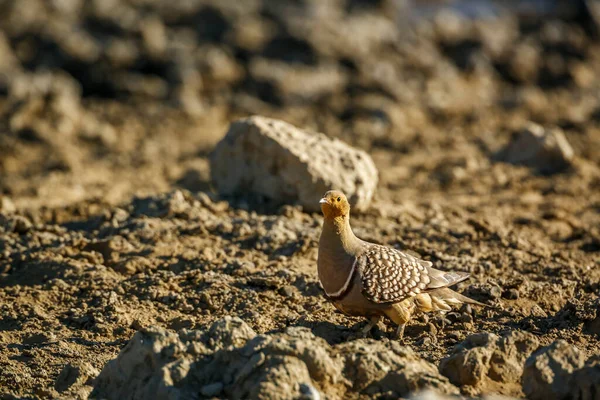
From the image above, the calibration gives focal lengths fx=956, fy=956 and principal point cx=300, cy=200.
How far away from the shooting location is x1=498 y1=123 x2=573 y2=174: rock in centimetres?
1210

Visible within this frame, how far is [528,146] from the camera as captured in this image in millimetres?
12320

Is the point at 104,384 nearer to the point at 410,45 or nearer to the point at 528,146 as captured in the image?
the point at 528,146

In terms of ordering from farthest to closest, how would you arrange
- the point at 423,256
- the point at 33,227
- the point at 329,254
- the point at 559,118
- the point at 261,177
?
the point at 559,118 → the point at 261,177 → the point at 33,227 → the point at 423,256 → the point at 329,254

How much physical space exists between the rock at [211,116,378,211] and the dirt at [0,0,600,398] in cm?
21

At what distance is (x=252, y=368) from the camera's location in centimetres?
480

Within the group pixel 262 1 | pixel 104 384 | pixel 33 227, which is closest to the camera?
pixel 104 384

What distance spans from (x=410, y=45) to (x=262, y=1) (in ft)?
13.0

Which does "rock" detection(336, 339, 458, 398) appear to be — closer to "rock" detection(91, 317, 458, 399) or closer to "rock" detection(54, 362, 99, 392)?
"rock" detection(91, 317, 458, 399)

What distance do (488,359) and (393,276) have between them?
911 mm

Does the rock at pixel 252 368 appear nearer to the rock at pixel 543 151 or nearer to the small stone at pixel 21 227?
the small stone at pixel 21 227

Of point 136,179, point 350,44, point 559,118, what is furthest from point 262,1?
point 136,179

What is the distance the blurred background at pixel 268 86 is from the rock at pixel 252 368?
5323 mm

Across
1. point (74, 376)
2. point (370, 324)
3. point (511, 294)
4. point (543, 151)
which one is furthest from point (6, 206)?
point (543, 151)

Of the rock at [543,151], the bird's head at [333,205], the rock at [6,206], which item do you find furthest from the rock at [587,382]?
the rock at [543,151]
